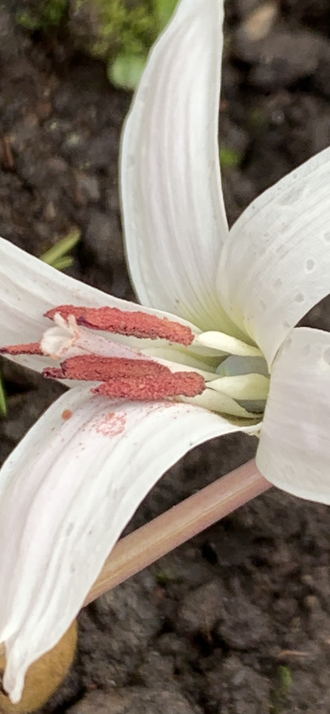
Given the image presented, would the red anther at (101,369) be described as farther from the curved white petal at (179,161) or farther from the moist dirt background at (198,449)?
the moist dirt background at (198,449)

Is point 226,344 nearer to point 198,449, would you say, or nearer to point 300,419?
point 300,419

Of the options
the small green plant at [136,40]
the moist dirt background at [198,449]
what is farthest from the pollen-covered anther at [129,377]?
the small green plant at [136,40]

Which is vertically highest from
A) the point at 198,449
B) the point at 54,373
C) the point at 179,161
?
the point at 179,161

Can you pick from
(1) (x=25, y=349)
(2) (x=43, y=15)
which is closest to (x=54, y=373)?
(1) (x=25, y=349)

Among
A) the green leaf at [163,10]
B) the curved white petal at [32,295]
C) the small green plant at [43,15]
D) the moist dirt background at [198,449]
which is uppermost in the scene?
the small green plant at [43,15]

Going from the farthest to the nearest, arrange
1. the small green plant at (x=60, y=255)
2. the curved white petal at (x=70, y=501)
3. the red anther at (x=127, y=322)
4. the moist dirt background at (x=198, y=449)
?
the small green plant at (x=60, y=255) < the moist dirt background at (x=198, y=449) < the red anther at (x=127, y=322) < the curved white petal at (x=70, y=501)

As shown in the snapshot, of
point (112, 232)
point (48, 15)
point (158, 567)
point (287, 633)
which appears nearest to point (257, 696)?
point (287, 633)

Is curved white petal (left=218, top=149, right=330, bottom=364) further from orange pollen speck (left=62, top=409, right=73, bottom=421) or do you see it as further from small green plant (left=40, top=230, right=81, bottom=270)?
small green plant (left=40, top=230, right=81, bottom=270)
